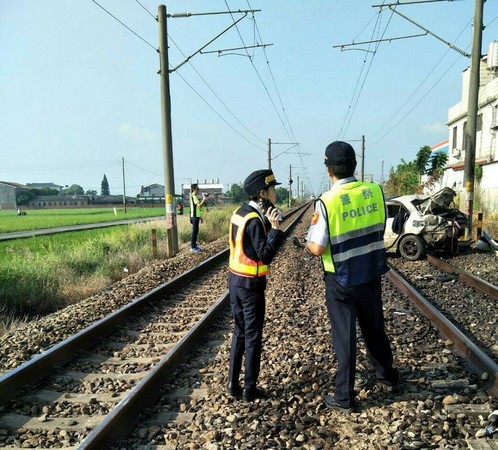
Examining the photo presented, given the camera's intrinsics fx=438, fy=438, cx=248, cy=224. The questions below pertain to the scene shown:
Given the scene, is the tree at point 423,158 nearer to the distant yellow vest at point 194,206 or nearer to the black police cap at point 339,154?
the distant yellow vest at point 194,206

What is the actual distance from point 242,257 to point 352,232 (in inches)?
37.0

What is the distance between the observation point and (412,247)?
1184 cm

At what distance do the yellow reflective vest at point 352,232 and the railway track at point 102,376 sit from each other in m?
2.07

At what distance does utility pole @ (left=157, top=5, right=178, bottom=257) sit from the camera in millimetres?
13648

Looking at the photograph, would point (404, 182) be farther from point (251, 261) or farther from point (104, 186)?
point (104, 186)

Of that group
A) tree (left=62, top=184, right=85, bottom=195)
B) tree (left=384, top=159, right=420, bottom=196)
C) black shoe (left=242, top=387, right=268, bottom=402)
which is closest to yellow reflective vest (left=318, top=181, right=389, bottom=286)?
black shoe (left=242, top=387, right=268, bottom=402)

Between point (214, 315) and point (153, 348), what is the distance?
1.35 metres

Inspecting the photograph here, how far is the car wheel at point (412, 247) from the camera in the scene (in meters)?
11.6

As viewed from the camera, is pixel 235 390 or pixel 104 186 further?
pixel 104 186

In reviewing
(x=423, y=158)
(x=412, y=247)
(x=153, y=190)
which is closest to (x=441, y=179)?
(x=423, y=158)

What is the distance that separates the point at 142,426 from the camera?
3.62 m

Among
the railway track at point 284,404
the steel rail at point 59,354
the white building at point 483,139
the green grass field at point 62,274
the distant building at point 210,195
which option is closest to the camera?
the railway track at point 284,404

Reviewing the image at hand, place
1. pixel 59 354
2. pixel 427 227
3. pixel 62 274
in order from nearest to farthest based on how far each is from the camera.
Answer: pixel 59 354 < pixel 62 274 < pixel 427 227

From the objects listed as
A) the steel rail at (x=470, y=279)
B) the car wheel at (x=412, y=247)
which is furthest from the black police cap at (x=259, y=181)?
the car wheel at (x=412, y=247)
